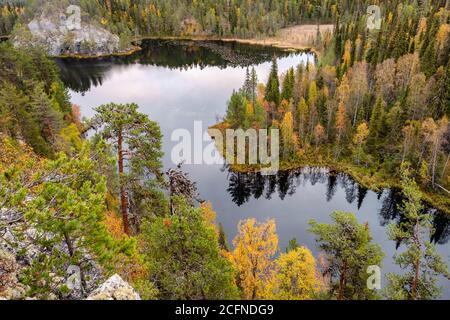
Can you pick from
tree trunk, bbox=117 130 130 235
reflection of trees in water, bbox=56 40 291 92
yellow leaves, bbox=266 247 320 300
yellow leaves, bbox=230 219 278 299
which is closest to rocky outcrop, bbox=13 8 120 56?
reflection of trees in water, bbox=56 40 291 92

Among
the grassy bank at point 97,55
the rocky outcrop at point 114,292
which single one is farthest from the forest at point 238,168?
the grassy bank at point 97,55

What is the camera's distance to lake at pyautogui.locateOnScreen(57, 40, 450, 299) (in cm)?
6334

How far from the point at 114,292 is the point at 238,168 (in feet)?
Result: 210

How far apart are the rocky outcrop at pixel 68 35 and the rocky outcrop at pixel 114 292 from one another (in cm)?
19309

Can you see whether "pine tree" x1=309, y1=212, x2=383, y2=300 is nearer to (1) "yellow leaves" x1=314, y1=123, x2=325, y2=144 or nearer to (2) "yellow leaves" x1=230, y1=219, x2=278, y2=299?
(2) "yellow leaves" x1=230, y1=219, x2=278, y2=299

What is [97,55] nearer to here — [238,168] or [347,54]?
[347,54]

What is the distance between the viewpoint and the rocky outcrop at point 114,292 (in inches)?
602

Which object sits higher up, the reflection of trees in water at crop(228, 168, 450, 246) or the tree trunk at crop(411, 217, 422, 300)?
the tree trunk at crop(411, 217, 422, 300)

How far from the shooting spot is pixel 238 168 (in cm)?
7881

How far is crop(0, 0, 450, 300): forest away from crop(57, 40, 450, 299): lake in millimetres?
3806

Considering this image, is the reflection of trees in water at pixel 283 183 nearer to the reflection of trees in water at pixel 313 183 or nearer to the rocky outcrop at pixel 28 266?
the reflection of trees in water at pixel 313 183

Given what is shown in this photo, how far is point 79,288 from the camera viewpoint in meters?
18.5
